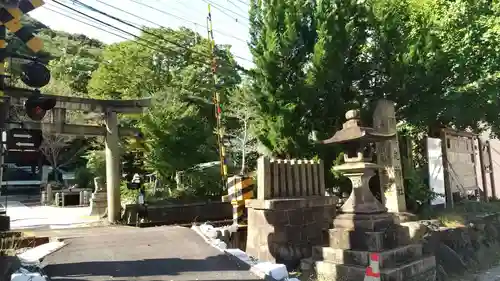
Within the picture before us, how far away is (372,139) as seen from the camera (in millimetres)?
7988

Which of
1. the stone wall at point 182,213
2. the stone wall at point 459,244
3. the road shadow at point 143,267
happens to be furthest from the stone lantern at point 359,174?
the stone wall at point 182,213

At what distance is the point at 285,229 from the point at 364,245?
5.23 feet

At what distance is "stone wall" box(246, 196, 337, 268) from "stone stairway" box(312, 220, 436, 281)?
1.50ft

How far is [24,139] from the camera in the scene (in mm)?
7051

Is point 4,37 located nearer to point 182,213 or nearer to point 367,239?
point 367,239

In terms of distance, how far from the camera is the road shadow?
545 centimetres

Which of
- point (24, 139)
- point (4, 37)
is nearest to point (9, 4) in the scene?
point (4, 37)

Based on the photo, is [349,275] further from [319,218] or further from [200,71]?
[200,71]

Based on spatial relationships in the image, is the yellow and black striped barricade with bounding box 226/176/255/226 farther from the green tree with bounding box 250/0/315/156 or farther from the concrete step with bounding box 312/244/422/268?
the concrete step with bounding box 312/244/422/268

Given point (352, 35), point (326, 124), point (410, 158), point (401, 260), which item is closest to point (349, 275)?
point (401, 260)

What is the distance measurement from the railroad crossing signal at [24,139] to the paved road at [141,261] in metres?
1.92

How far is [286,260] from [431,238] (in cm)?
367

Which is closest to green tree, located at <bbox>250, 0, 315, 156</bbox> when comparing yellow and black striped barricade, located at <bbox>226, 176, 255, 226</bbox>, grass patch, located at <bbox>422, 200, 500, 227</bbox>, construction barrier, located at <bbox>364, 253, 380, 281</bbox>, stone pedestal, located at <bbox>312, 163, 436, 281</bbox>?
yellow and black striped barricade, located at <bbox>226, 176, 255, 226</bbox>

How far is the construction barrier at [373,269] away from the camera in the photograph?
678cm
